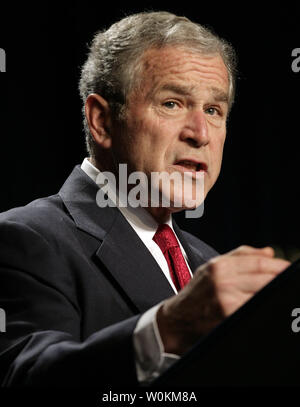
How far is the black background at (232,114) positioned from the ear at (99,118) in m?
0.77

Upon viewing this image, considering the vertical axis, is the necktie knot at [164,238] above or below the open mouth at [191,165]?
below

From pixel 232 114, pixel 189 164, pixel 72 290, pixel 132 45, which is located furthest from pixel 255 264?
pixel 232 114

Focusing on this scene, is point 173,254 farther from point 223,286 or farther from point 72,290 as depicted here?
point 223,286

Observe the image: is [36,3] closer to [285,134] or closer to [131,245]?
[285,134]

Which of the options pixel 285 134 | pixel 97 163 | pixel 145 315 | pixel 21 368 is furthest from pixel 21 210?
pixel 285 134

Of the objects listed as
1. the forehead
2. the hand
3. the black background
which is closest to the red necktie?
the forehead

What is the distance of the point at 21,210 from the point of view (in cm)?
139

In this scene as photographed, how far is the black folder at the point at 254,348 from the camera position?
2.33 feet

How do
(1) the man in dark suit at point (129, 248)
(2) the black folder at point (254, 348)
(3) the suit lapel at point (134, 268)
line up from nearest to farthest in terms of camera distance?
(2) the black folder at point (254, 348)
(1) the man in dark suit at point (129, 248)
(3) the suit lapel at point (134, 268)

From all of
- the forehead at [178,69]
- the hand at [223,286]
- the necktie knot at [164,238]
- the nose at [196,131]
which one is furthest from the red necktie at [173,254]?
the hand at [223,286]

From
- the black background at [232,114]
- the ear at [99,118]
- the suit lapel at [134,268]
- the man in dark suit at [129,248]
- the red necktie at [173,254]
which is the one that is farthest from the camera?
the black background at [232,114]

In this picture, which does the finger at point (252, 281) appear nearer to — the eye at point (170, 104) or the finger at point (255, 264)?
the finger at point (255, 264)

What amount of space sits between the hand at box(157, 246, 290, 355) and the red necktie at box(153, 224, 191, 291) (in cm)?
63

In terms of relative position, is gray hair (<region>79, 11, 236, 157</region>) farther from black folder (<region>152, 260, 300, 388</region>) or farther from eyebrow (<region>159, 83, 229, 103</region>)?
black folder (<region>152, 260, 300, 388</region>)
